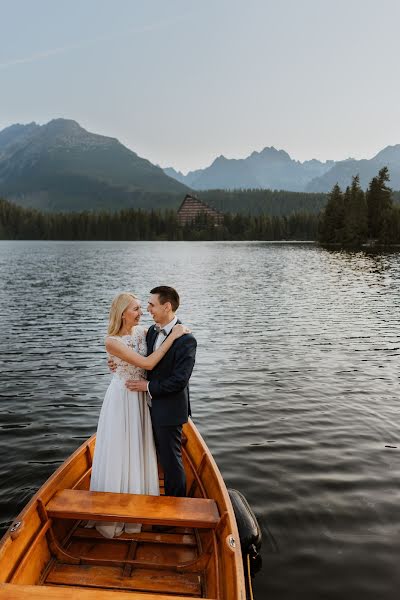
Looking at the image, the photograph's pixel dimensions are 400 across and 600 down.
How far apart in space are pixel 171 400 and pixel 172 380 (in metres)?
0.43

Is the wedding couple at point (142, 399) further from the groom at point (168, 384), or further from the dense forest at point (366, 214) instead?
the dense forest at point (366, 214)

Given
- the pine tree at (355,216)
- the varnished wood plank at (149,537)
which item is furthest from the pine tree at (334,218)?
the varnished wood plank at (149,537)

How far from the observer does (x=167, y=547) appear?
6.59 m

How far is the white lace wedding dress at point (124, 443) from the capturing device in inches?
271

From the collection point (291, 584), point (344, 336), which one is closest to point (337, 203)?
point (344, 336)

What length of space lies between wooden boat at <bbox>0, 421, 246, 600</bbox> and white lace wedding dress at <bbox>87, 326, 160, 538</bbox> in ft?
1.00

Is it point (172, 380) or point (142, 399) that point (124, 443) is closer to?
point (142, 399)

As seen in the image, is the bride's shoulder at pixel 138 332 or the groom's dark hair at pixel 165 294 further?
the bride's shoulder at pixel 138 332

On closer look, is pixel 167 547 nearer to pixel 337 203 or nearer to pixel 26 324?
pixel 26 324

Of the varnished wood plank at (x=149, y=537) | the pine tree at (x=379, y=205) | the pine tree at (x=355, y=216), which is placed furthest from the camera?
the pine tree at (x=355, y=216)

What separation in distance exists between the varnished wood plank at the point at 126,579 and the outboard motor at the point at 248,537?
1338 mm

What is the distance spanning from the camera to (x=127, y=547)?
21.5 feet

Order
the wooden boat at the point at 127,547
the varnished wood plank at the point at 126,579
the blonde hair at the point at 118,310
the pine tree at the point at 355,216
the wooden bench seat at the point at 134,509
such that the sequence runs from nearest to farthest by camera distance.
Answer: the wooden boat at the point at 127,547 < the varnished wood plank at the point at 126,579 < the wooden bench seat at the point at 134,509 < the blonde hair at the point at 118,310 < the pine tree at the point at 355,216

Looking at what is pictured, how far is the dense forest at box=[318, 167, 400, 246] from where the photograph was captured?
114m
